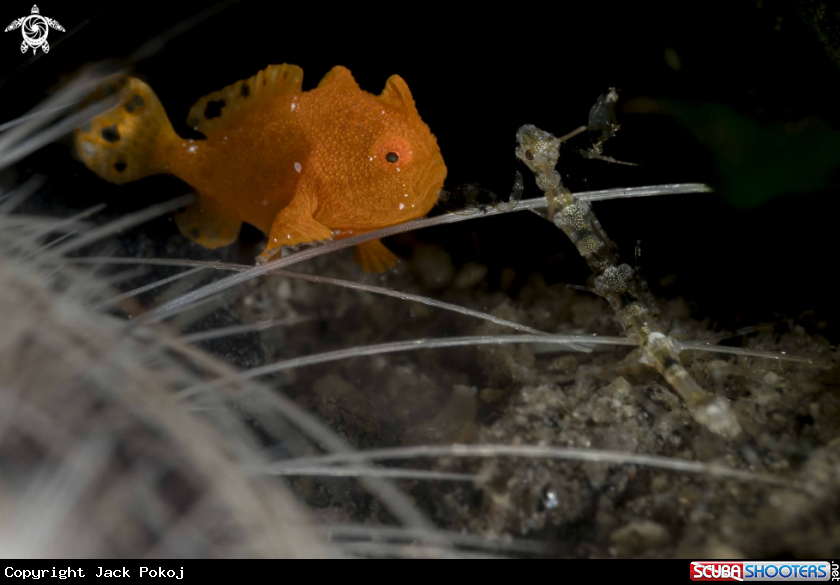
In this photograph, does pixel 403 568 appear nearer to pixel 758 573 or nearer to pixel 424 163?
pixel 758 573

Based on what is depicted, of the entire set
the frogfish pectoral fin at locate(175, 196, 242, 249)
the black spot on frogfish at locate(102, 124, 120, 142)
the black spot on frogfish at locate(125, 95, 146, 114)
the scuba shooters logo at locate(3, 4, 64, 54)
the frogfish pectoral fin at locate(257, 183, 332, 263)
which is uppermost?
the scuba shooters logo at locate(3, 4, 64, 54)

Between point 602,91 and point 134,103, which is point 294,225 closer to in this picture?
point 134,103

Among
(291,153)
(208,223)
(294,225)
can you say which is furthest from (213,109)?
(294,225)

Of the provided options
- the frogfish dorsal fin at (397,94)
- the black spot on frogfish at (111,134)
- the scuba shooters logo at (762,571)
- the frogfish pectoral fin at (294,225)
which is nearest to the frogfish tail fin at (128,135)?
the black spot on frogfish at (111,134)

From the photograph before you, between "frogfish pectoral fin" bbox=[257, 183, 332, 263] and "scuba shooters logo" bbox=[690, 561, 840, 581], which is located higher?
"frogfish pectoral fin" bbox=[257, 183, 332, 263]

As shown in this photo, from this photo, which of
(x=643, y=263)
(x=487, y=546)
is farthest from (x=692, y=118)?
(x=487, y=546)

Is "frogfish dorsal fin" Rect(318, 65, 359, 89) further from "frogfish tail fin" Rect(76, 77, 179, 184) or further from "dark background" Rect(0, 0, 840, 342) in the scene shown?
"frogfish tail fin" Rect(76, 77, 179, 184)

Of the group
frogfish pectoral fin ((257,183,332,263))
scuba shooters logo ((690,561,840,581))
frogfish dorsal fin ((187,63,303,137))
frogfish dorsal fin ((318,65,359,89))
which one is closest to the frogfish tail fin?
frogfish dorsal fin ((187,63,303,137))
